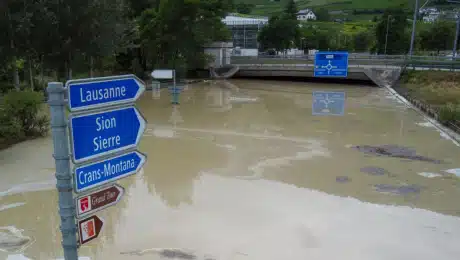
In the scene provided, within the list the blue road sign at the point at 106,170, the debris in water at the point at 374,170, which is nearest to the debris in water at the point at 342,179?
the debris in water at the point at 374,170

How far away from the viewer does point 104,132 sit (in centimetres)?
237

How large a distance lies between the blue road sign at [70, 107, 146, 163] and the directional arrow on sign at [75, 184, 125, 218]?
0.24 metres

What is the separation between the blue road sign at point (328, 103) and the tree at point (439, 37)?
31.2 meters

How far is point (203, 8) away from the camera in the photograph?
1244 inches

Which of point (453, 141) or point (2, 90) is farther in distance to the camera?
point (2, 90)

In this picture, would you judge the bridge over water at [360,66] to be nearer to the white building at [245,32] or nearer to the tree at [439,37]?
the tree at [439,37]

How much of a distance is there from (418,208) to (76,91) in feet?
23.6

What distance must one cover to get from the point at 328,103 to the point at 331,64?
5.83m

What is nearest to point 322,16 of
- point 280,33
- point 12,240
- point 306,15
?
point 306,15

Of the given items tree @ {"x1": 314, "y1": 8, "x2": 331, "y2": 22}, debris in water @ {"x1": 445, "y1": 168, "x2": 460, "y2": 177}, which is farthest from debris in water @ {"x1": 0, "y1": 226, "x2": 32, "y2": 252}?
tree @ {"x1": 314, "y1": 8, "x2": 331, "y2": 22}

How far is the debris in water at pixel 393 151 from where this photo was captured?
1097cm

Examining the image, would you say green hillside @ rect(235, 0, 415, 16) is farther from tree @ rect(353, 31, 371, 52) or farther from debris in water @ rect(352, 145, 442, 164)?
debris in water @ rect(352, 145, 442, 164)

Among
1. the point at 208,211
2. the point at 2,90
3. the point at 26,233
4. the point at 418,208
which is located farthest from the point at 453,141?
the point at 2,90

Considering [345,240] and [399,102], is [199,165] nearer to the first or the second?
[345,240]
